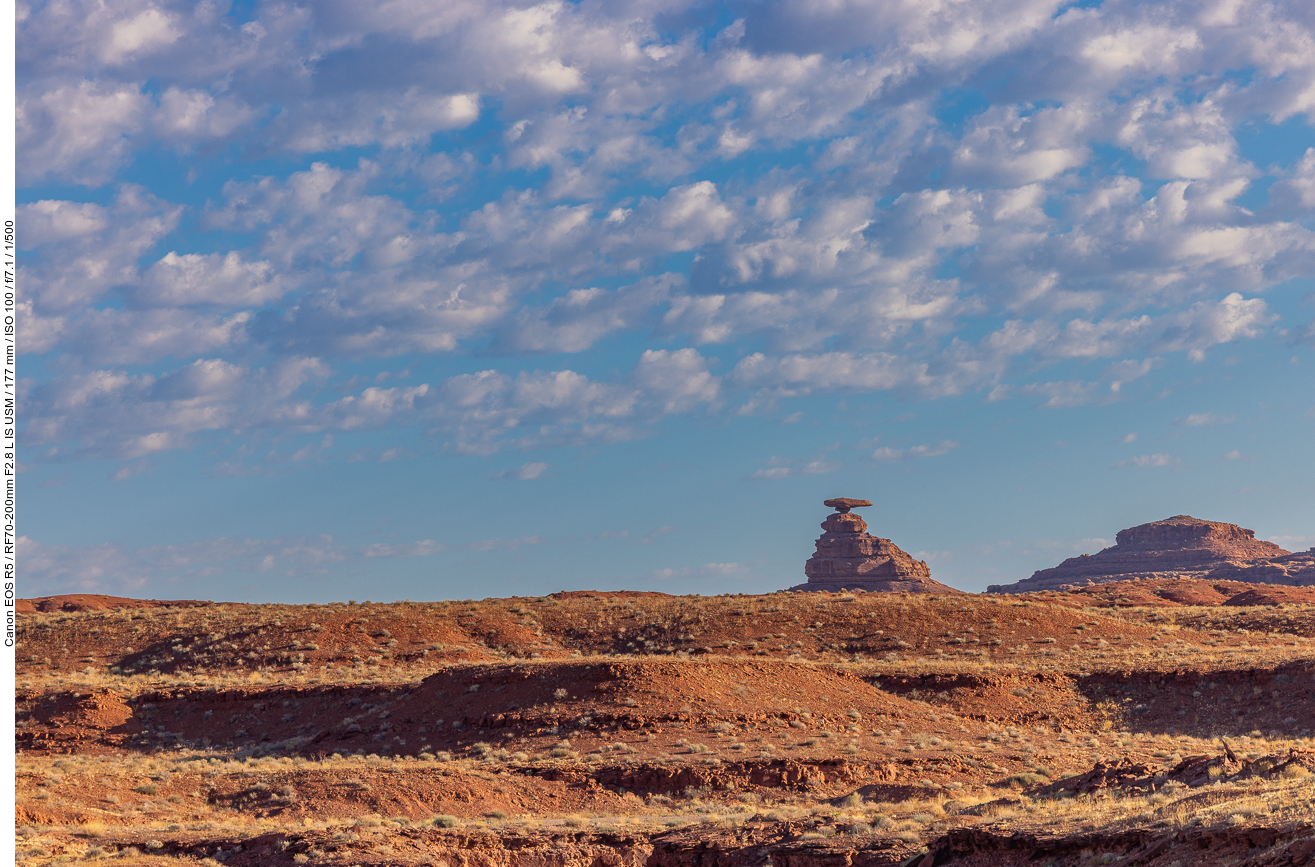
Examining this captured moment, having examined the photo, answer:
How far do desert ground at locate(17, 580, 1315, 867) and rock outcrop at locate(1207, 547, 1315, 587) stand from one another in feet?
272

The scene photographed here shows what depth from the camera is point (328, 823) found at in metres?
25.4

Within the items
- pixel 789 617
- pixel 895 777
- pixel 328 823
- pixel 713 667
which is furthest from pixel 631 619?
pixel 328 823

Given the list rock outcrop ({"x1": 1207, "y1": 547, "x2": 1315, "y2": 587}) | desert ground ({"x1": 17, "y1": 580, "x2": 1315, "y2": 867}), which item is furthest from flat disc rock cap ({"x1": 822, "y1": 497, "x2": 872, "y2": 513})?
desert ground ({"x1": 17, "y1": 580, "x2": 1315, "y2": 867})

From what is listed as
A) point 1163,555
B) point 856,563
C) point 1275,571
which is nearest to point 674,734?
point 856,563

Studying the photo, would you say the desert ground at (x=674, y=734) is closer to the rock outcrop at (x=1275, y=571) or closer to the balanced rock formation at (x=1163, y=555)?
the rock outcrop at (x=1275, y=571)

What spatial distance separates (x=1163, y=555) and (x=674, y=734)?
137341 millimetres

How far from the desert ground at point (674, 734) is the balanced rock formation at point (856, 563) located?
63.0 meters

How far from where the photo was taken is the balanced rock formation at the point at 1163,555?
150375 mm

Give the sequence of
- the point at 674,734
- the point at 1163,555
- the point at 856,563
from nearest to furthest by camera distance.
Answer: the point at 674,734 < the point at 856,563 < the point at 1163,555

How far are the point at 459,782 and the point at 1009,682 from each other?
72.7 feet

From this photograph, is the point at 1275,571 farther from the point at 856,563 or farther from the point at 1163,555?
the point at 856,563

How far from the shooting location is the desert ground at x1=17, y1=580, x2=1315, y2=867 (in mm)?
21047

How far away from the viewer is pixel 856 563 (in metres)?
133

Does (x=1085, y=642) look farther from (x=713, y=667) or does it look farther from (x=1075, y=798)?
(x=1075, y=798)
